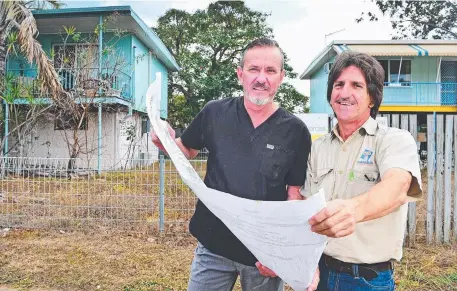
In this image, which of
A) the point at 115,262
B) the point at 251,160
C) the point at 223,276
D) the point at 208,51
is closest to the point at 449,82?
the point at 208,51

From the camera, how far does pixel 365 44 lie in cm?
1783

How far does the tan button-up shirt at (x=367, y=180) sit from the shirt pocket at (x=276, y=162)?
0.27m

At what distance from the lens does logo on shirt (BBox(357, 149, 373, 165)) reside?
1.58 metres

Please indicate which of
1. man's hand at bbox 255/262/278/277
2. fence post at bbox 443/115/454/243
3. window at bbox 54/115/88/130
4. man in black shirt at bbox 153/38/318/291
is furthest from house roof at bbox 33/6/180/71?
man's hand at bbox 255/262/278/277

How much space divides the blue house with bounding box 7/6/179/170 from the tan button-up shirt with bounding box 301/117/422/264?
10.2 metres

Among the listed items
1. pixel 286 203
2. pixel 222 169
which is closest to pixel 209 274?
pixel 222 169

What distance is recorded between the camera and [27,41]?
963 centimetres

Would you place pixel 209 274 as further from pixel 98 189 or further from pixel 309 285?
pixel 98 189

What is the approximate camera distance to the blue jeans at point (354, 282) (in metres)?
1.58

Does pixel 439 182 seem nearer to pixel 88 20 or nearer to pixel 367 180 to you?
pixel 367 180

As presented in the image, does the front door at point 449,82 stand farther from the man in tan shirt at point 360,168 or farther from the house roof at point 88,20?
the man in tan shirt at point 360,168

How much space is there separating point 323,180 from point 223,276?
752 mm

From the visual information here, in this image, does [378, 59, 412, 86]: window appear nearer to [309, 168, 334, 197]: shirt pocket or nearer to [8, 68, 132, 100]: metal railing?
[8, 68, 132, 100]: metal railing

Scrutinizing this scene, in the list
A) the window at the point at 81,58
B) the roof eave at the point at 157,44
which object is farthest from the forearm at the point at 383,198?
the roof eave at the point at 157,44
